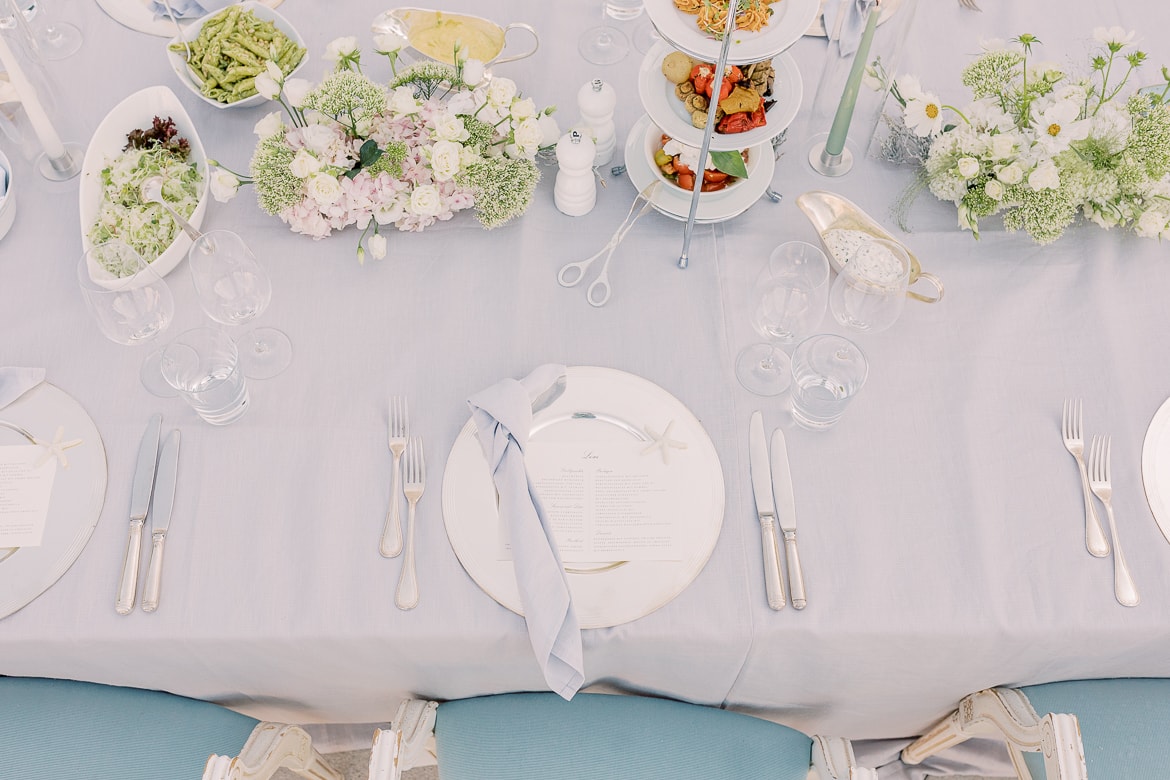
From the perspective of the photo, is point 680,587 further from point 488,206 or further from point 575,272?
point 488,206

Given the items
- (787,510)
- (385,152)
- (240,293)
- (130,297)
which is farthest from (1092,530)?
(130,297)

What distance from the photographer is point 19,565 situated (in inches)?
38.6

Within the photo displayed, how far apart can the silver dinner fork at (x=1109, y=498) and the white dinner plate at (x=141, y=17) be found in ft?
4.95

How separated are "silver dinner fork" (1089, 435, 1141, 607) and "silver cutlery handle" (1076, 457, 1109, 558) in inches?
0.4

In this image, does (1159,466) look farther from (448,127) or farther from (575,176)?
(448,127)

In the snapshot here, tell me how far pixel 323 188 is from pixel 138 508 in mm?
491

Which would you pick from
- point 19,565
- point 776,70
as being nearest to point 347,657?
point 19,565

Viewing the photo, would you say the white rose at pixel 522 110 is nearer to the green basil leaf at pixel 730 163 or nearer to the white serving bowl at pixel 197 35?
the green basil leaf at pixel 730 163

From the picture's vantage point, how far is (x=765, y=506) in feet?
3.34

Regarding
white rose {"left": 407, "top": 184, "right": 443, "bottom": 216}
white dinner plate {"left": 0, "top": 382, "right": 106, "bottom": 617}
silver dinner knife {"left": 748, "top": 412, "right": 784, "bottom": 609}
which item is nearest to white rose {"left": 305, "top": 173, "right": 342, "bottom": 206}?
white rose {"left": 407, "top": 184, "right": 443, "bottom": 216}

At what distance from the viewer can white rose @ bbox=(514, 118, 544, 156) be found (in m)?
1.13

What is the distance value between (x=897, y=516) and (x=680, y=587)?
1.02 feet

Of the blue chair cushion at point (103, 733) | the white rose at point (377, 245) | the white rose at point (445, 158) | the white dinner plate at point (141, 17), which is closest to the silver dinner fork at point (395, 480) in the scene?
the white rose at point (377, 245)

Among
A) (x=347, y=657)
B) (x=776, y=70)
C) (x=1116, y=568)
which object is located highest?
(x=776, y=70)
